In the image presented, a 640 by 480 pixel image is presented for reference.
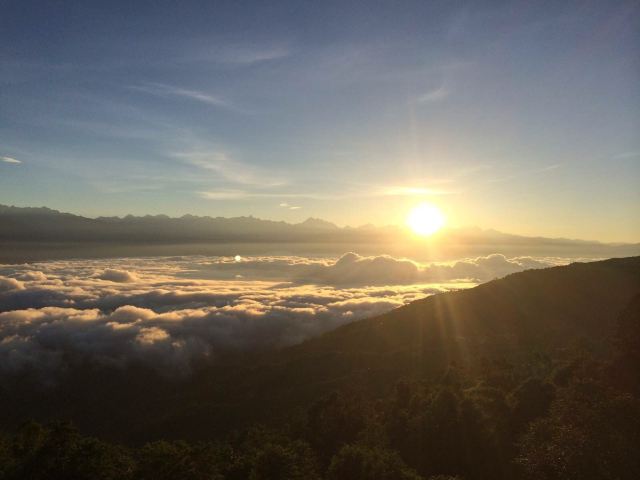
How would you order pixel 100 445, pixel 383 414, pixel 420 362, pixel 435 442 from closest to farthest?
1. pixel 100 445
2. pixel 435 442
3. pixel 383 414
4. pixel 420 362

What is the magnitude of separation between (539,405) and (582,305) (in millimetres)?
147076

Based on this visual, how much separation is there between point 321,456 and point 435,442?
20.7 metres

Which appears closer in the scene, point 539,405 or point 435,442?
point 435,442

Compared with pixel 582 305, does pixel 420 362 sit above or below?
below

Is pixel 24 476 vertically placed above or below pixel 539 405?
below

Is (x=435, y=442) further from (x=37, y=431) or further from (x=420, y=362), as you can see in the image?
(x=420, y=362)

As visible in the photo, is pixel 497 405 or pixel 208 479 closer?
pixel 208 479

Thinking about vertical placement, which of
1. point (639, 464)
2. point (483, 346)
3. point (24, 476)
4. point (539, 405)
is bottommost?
point (483, 346)

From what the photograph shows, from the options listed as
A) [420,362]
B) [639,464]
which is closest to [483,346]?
[420,362]

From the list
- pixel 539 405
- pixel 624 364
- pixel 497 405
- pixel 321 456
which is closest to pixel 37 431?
pixel 321 456

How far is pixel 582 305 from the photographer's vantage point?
7416 inches

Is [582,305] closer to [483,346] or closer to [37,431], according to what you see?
[483,346]

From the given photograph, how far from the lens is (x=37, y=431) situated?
68250 millimetres

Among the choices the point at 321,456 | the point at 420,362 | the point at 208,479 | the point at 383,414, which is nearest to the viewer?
the point at 208,479
